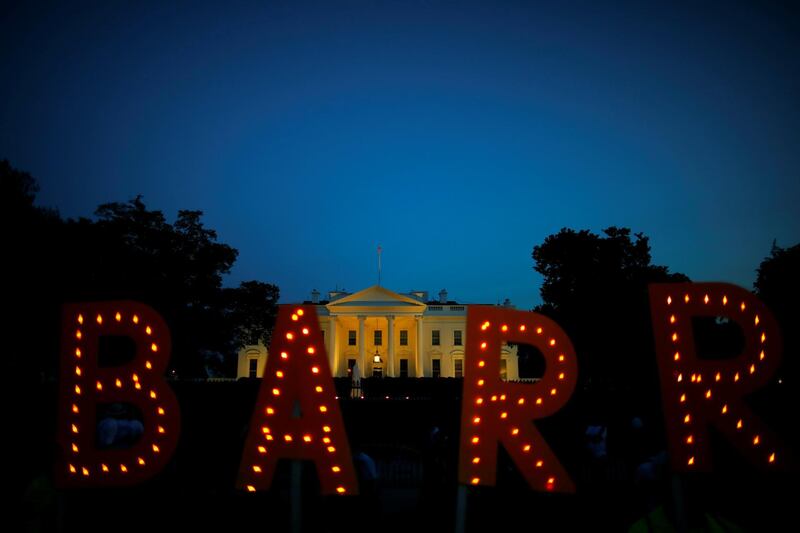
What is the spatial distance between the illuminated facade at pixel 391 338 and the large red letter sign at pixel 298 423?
47911mm

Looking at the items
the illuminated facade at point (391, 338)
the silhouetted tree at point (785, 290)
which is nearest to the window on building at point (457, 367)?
the illuminated facade at point (391, 338)

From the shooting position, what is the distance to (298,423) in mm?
A: 4625

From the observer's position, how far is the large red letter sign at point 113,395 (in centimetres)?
482

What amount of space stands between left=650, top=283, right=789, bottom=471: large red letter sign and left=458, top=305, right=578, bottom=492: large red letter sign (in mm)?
897

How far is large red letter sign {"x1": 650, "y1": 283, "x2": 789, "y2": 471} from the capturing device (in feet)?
14.4

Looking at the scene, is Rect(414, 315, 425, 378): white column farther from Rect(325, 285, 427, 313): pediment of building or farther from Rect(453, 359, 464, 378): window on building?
Rect(453, 359, 464, 378): window on building

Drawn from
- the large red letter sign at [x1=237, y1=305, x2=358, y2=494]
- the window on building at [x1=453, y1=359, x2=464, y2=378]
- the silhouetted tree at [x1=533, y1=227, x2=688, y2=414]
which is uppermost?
the silhouetted tree at [x1=533, y1=227, x2=688, y2=414]

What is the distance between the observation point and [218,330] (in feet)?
121

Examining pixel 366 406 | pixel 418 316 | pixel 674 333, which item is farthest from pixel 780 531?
pixel 418 316

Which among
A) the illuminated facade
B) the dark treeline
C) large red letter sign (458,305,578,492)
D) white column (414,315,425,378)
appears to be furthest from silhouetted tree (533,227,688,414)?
large red letter sign (458,305,578,492)

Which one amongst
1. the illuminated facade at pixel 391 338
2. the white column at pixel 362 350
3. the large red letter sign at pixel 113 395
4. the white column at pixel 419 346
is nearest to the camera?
the large red letter sign at pixel 113 395

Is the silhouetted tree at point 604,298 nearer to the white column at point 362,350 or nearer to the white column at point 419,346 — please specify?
the white column at point 419,346

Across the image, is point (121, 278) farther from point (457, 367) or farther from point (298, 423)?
point (457, 367)

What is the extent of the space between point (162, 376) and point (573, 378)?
13.7ft
